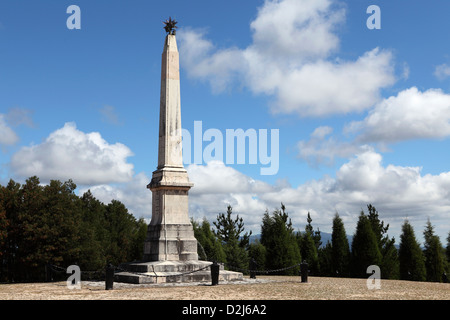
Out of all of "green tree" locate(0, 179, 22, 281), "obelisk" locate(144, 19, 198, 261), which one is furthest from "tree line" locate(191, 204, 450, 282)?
"green tree" locate(0, 179, 22, 281)

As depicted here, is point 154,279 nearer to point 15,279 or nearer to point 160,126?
point 160,126

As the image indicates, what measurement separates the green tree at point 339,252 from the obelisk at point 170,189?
Result: 14124mm

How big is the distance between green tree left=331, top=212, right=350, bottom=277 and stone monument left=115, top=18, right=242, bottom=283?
13.2 meters

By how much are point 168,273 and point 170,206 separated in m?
3.55

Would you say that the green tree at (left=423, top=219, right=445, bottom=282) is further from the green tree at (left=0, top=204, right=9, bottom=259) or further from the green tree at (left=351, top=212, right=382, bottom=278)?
the green tree at (left=0, top=204, right=9, bottom=259)

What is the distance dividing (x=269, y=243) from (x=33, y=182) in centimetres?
1600

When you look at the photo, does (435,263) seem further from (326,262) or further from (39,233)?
(39,233)

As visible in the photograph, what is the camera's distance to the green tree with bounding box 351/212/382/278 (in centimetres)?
2903

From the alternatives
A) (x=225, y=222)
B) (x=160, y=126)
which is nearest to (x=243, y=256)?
(x=225, y=222)

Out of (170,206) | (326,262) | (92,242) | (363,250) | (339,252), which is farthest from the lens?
(326,262)

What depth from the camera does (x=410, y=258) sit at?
97.7 ft

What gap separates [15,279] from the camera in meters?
29.9

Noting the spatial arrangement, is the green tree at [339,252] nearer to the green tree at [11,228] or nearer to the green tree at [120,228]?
the green tree at [120,228]

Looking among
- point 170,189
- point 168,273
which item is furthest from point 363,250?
point 168,273
